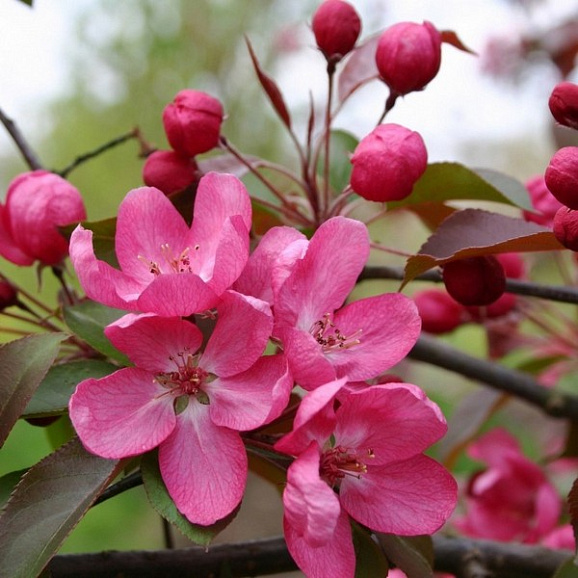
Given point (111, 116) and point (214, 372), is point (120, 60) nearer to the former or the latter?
point (111, 116)

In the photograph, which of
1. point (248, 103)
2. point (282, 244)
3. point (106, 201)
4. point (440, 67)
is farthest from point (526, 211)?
point (248, 103)

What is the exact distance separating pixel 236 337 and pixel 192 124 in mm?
223

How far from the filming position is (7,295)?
70 cm

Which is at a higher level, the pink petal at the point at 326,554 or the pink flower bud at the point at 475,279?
the pink flower bud at the point at 475,279

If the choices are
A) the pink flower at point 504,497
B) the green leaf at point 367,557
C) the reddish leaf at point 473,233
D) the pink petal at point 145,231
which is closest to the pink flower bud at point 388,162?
the reddish leaf at point 473,233

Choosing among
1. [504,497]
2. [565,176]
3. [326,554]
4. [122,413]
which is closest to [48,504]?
[122,413]

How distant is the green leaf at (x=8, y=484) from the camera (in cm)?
56

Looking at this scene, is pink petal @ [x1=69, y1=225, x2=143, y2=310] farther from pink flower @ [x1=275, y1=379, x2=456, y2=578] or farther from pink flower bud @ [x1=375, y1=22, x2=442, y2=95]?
pink flower bud @ [x1=375, y1=22, x2=442, y2=95]

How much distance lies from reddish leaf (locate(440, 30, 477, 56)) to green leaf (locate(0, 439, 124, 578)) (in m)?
0.54

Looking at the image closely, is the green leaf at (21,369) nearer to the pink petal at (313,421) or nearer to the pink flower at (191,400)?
the pink flower at (191,400)

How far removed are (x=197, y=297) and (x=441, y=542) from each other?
43 centimetres

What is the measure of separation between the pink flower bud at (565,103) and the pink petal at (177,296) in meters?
0.27

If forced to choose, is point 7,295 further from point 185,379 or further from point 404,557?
point 404,557

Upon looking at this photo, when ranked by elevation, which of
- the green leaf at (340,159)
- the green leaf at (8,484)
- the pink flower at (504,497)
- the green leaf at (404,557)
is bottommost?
the pink flower at (504,497)
